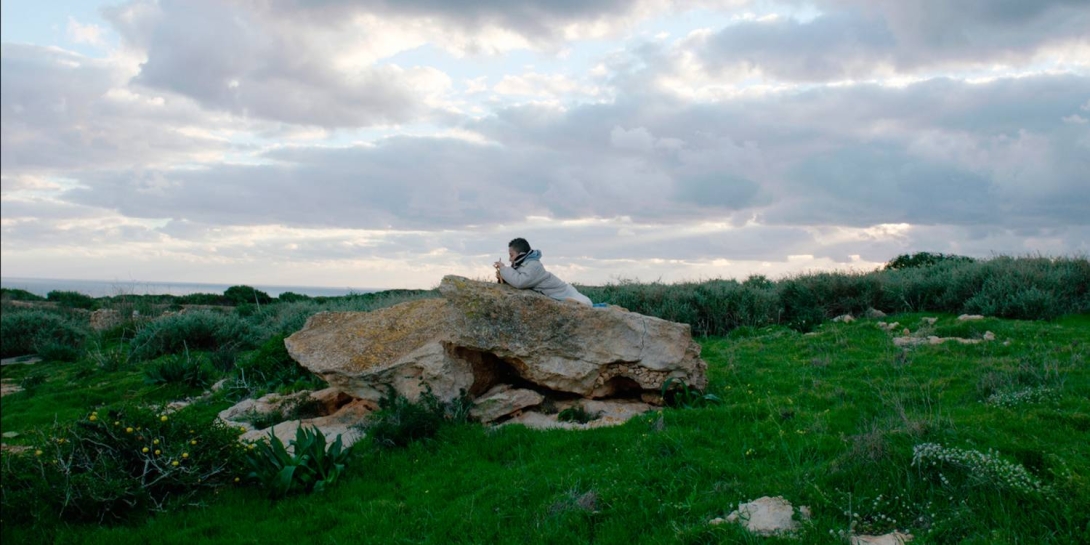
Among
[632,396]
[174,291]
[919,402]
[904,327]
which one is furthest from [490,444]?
[174,291]

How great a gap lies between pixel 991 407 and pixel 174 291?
28.5m

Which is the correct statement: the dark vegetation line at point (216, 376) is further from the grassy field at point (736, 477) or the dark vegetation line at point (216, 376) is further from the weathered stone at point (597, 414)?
the weathered stone at point (597, 414)

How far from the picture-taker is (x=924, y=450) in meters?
5.84

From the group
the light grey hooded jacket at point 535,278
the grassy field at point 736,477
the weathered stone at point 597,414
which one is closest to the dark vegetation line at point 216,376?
the grassy field at point 736,477

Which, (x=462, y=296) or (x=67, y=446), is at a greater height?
(x=462, y=296)

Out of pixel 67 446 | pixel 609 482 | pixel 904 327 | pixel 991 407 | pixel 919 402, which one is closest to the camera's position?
pixel 609 482

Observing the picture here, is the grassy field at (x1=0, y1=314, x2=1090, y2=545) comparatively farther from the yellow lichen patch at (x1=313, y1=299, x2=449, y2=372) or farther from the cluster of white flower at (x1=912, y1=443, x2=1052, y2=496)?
the yellow lichen patch at (x1=313, y1=299, x2=449, y2=372)

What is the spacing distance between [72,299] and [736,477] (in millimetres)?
32636

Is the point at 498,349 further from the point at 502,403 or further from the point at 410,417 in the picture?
the point at 410,417

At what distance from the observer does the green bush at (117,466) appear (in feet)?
21.5

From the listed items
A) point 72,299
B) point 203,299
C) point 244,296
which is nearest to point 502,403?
point 203,299

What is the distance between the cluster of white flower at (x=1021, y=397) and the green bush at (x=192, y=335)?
1609 cm

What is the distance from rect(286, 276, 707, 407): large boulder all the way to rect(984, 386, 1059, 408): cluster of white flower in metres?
3.47

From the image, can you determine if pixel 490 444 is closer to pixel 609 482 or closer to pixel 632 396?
pixel 609 482
